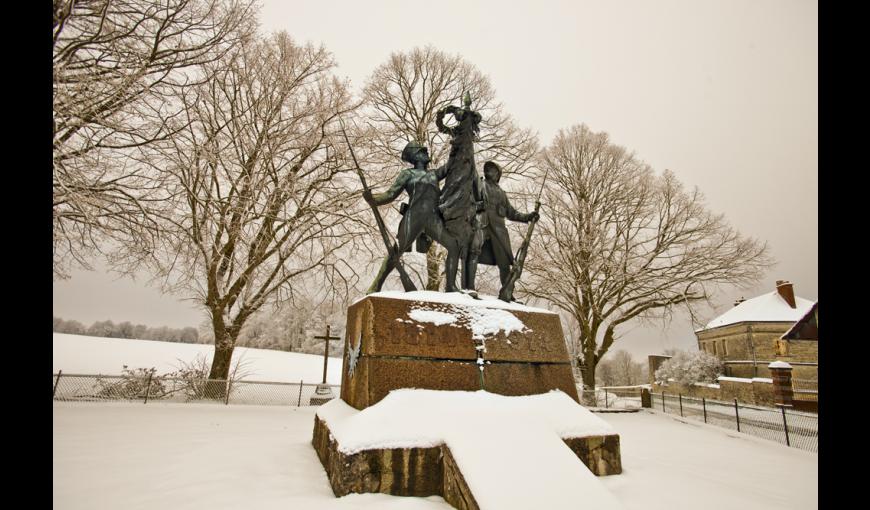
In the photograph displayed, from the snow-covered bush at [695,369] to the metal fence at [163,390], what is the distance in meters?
29.9

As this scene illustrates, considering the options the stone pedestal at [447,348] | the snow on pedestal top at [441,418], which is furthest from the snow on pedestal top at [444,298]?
the snow on pedestal top at [441,418]

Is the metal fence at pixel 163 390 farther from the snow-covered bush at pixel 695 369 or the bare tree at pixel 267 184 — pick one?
the snow-covered bush at pixel 695 369

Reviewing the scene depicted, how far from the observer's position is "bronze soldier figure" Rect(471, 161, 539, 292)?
237 inches

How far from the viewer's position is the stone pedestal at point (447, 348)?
3.98 metres

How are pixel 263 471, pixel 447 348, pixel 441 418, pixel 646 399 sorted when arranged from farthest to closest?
pixel 646 399 < pixel 447 348 < pixel 263 471 < pixel 441 418

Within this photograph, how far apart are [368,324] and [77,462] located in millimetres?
3303

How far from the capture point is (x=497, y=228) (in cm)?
603

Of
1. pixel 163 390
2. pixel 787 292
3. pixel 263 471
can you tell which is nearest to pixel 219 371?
pixel 163 390

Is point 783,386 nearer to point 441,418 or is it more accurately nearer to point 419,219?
point 419,219

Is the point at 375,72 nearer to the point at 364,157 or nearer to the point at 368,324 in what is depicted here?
the point at 364,157

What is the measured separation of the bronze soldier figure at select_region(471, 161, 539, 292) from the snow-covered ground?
12.4m

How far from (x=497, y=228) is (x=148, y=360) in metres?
15.1
